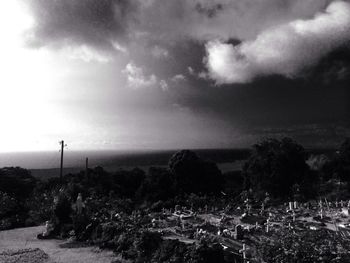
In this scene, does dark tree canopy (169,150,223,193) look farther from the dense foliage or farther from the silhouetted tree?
the dense foliage

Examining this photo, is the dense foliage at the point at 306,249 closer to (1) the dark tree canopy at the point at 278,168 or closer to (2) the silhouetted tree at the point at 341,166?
(1) the dark tree canopy at the point at 278,168

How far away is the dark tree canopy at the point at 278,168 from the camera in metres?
30.4

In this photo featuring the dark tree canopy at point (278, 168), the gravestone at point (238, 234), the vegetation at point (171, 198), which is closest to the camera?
the vegetation at point (171, 198)

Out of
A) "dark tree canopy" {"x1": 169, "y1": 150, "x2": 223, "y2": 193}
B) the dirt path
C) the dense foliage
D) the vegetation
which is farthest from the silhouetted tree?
the dirt path

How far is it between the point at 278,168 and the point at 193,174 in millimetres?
8400

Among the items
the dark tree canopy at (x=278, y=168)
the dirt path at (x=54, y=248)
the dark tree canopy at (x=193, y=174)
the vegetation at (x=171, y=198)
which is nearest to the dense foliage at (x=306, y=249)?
the vegetation at (x=171, y=198)

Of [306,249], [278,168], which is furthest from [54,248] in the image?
[278,168]

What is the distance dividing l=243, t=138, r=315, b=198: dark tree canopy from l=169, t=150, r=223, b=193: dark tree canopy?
385 cm

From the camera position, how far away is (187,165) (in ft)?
115

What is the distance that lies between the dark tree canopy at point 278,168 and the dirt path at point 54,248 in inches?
753

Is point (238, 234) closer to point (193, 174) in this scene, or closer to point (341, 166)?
point (193, 174)

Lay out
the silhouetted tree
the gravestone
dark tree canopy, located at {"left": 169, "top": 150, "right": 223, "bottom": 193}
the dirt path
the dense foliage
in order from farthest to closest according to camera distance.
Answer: the silhouetted tree, dark tree canopy, located at {"left": 169, "top": 150, "right": 223, "bottom": 193}, the gravestone, the dirt path, the dense foliage

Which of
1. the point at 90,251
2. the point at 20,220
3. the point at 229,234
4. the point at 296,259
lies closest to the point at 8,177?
the point at 20,220

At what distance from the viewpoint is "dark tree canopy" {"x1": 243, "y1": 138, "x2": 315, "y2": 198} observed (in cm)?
3039
